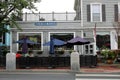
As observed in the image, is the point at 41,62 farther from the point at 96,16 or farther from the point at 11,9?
the point at 96,16

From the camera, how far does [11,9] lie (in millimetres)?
28766

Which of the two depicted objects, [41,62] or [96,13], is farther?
[96,13]

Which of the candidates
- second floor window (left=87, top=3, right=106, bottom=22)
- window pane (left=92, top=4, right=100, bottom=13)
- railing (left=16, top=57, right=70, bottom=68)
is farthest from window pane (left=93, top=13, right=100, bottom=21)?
railing (left=16, top=57, right=70, bottom=68)

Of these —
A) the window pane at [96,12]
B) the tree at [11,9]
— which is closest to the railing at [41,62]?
the tree at [11,9]

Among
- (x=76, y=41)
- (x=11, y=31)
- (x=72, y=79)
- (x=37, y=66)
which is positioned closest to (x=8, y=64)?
(x=37, y=66)

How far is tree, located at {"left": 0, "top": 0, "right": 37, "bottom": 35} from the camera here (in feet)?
90.0

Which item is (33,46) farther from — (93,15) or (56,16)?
(93,15)

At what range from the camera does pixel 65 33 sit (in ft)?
110

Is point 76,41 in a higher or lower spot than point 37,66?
higher

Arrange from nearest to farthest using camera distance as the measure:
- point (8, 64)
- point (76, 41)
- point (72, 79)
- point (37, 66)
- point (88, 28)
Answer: point (72, 79) → point (8, 64) → point (37, 66) → point (76, 41) → point (88, 28)

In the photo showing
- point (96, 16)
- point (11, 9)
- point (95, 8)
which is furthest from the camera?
point (95, 8)

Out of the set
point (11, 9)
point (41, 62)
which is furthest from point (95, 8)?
point (41, 62)

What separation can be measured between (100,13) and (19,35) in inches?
368

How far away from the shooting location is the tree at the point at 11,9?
2744 centimetres
